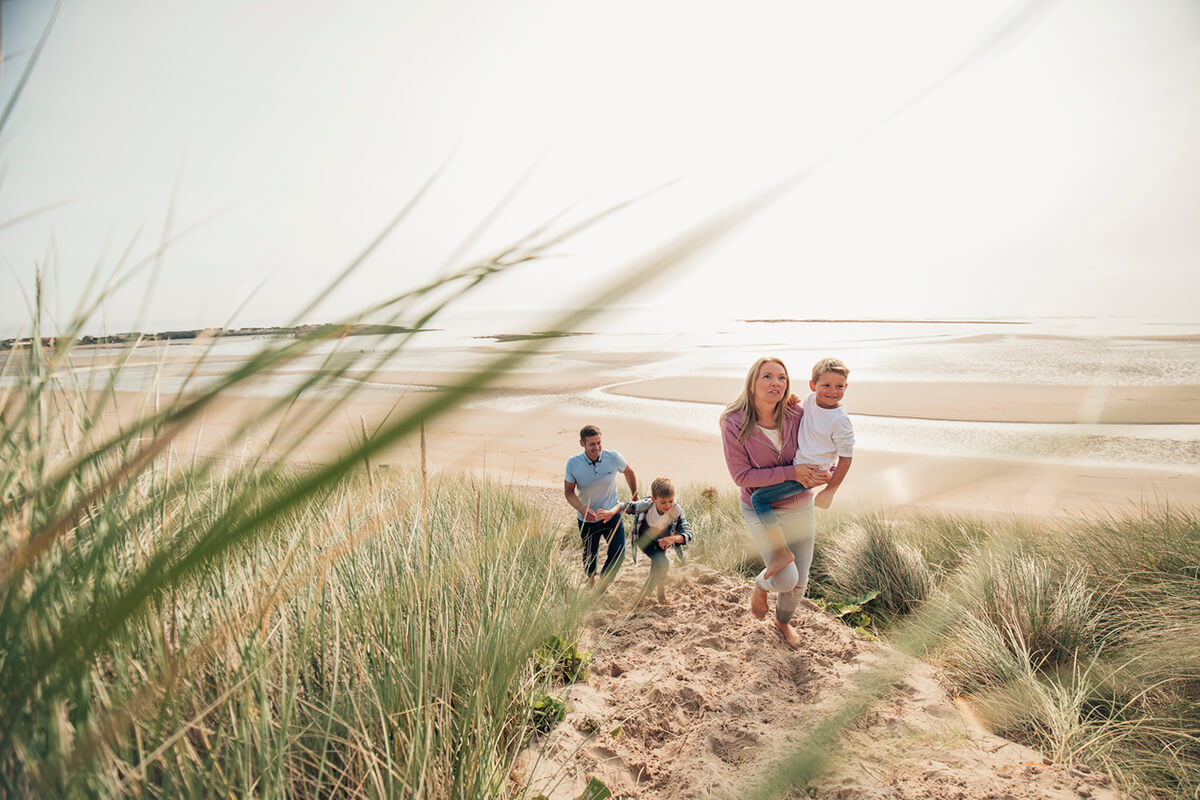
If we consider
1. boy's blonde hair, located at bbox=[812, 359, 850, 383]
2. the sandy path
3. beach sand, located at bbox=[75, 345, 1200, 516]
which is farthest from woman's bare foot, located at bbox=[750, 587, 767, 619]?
boy's blonde hair, located at bbox=[812, 359, 850, 383]

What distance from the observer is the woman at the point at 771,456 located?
359 centimetres

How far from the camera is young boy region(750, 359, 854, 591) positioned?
11.2 ft

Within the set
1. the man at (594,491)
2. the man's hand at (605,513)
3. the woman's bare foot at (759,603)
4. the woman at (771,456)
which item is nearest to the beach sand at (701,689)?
the woman's bare foot at (759,603)

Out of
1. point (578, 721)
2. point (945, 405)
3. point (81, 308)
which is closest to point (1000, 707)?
point (578, 721)

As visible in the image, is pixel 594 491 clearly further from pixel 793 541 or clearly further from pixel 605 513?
pixel 793 541

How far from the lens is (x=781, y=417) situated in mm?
3676

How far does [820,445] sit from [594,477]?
6.88 ft

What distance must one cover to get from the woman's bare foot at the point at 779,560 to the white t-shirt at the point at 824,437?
0.57 metres

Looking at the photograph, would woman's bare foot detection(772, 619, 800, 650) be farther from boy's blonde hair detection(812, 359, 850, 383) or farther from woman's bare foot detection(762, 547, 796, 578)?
boy's blonde hair detection(812, 359, 850, 383)

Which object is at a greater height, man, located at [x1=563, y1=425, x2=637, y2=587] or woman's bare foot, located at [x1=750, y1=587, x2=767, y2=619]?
man, located at [x1=563, y1=425, x2=637, y2=587]

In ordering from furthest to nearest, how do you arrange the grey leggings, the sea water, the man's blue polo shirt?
the man's blue polo shirt → the grey leggings → the sea water

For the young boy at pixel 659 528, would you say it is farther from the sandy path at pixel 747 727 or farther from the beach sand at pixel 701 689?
the sandy path at pixel 747 727

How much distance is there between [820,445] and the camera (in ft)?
11.4

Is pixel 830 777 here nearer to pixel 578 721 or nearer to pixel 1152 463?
pixel 578 721
